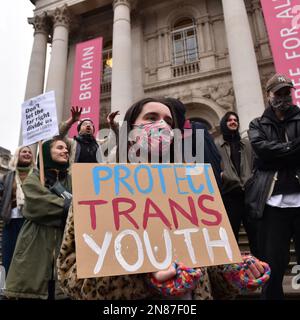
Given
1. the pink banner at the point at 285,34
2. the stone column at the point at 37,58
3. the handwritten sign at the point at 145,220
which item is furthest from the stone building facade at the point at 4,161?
the handwritten sign at the point at 145,220

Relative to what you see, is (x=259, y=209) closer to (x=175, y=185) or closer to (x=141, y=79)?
(x=175, y=185)

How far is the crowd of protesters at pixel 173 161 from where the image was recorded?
3.75ft

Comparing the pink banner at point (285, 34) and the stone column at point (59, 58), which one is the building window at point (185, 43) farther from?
the stone column at point (59, 58)

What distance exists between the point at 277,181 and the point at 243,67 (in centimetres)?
810

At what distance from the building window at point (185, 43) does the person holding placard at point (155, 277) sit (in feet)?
39.3

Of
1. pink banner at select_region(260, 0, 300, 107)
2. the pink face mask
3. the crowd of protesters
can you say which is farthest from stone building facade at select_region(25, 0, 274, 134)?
the pink face mask

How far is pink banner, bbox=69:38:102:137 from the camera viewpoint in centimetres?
963

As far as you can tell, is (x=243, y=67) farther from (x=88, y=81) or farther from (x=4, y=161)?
(x=4, y=161)

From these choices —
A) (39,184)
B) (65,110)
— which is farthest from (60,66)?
(39,184)

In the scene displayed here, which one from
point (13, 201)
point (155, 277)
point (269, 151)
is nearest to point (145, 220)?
point (155, 277)

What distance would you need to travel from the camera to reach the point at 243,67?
920 centimetres

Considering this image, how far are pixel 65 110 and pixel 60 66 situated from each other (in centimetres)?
208

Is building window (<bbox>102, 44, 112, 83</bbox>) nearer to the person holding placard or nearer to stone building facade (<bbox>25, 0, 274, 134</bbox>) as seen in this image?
stone building facade (<bbox>25, 0, 274, 134</bbox>)

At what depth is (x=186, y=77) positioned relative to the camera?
11938 mm
